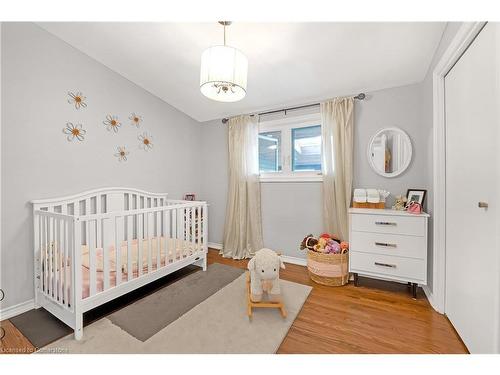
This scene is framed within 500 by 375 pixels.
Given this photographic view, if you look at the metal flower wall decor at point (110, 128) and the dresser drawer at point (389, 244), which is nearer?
the dresser drawer at point (389, 244)

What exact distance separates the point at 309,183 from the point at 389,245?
109 cm

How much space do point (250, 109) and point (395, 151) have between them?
1.83 metres

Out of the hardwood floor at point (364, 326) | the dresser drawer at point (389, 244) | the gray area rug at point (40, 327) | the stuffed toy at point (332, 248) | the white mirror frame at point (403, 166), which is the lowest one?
the gray area rug at point (40, 327)

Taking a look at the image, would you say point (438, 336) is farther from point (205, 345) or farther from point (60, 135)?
point (60, 135)

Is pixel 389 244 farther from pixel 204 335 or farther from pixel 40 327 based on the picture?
pixel 40 327

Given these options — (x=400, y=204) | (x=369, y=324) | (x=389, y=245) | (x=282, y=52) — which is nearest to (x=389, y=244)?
(x=389, y=245)

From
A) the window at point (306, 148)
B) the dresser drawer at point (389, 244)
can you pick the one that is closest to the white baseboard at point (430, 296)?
the dresser drawer at point (389, 244)

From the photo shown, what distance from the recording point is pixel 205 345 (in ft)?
4.42

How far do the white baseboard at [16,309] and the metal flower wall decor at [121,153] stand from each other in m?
1.49

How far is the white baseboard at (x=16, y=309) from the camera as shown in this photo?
164 cm

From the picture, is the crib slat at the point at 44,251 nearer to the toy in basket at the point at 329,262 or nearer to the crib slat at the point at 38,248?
the crib slat at the point at 38,248

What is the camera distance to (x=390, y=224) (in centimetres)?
198
